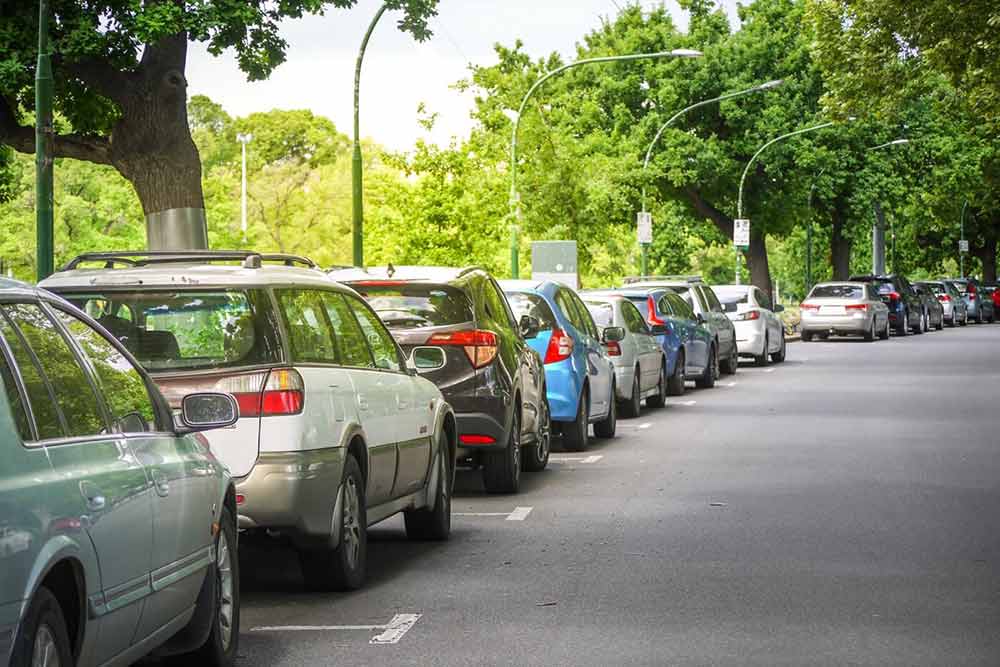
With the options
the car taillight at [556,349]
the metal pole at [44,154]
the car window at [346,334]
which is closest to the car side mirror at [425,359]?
the car window at [346,334]

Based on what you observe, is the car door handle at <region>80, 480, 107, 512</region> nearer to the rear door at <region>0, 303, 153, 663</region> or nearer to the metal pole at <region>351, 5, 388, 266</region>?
the rear door at <region>0, 303, 153, 663</region>

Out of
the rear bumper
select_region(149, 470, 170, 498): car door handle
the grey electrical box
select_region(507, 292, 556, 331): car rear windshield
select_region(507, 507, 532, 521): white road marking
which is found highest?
the grey electrical box

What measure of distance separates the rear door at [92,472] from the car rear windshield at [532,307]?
11.0 meters

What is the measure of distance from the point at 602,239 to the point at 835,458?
102ft

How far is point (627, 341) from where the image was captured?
21078 mm

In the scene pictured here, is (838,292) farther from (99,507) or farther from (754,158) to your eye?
(99,507)

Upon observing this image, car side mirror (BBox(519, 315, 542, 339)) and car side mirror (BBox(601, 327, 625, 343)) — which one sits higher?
car side mirror (BBox(519, 315, 542, 339))

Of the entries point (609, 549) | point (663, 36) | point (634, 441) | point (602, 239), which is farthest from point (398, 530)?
point (663, 36)

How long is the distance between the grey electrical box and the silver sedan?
11711 mm

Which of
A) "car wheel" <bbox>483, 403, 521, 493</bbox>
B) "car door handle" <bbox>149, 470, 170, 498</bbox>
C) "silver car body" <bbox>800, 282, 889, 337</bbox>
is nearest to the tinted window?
"car door handle" <bbox>149, 470, 170, 498</bbox>

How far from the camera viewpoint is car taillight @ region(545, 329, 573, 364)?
16.7 meters

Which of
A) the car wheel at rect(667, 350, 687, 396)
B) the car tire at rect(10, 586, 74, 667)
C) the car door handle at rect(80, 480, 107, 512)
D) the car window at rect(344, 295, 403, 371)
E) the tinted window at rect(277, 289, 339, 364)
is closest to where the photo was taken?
the car tire at rect(10, 586, 74, 667)

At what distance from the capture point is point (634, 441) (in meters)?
18.5

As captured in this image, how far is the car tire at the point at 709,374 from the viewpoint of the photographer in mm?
28062
